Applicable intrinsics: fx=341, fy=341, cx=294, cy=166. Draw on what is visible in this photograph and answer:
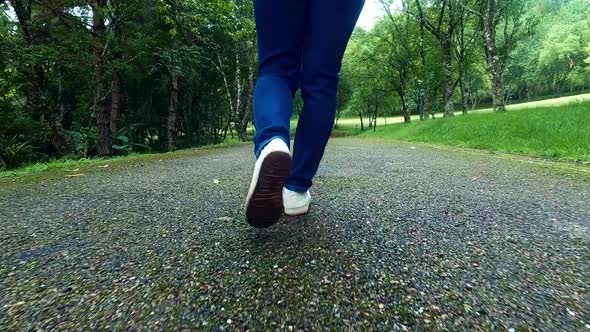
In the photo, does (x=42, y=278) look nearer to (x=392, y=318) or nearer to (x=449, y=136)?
(x=392, y=318)

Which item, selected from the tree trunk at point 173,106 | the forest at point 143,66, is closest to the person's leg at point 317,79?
the forest at point 143,66

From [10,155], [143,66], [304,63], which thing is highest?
[143,66]

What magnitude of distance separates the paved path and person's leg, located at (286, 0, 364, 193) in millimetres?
262

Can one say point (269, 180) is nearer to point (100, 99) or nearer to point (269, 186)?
point (269, 186)

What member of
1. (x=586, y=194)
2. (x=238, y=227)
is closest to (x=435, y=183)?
(x=586, y=194)

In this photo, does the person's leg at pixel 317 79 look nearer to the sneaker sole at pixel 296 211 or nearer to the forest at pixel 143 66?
the sneaker sole at pixel 296 211

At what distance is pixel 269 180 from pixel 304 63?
0.53 meters

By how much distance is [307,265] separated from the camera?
0.99 meters

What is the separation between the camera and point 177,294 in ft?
2.77

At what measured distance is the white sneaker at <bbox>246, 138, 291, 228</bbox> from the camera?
1.01 meters

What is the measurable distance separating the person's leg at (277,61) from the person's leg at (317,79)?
1.8 inches

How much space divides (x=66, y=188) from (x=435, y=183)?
2641mm

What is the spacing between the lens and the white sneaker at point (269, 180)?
1012 millimetres

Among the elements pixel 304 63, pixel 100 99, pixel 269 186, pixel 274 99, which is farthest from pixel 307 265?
pixel 100 99
